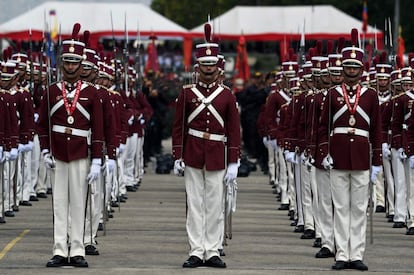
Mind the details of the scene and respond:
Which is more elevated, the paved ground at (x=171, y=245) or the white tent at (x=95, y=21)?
the white tent at (x=95, y=21)

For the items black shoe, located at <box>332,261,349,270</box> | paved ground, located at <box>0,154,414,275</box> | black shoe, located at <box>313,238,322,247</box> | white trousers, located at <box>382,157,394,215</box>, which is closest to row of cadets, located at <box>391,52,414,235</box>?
paved ground, located at <box>0,154,414,275</box>

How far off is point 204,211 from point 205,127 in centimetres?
90

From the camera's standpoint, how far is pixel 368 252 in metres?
18.6

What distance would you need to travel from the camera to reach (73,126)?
16.9m

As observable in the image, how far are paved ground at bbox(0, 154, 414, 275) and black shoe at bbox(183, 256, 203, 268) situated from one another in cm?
13

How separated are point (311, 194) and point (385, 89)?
4526 mm

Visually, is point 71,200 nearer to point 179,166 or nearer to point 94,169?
point 94,169

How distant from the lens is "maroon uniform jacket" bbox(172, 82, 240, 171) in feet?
55.9

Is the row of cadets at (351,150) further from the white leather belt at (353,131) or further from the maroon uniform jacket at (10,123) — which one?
the maroon uniform jacket at (10,123)

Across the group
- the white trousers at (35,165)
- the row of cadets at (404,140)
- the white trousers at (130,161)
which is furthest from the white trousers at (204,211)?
the white trousers at (130,161)

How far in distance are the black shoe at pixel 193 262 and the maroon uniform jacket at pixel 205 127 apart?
967 mm

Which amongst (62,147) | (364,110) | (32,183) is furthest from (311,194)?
(32,183)

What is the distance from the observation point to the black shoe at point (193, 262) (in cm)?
1680

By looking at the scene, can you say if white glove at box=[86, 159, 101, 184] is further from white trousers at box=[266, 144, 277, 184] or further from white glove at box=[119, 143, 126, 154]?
white trousers at box=[266, 144, 277, 184]
